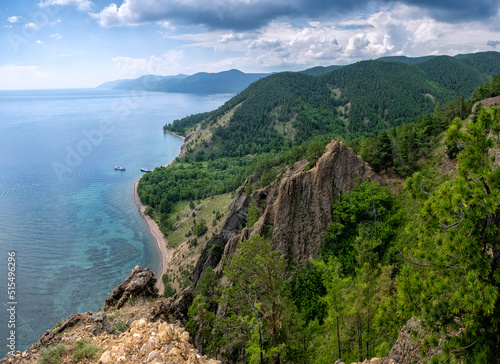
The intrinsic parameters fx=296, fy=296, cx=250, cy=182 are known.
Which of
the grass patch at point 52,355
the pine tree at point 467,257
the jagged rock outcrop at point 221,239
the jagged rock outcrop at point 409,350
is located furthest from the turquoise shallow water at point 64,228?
the pine tree at point 467,257

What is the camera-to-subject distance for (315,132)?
18438 cm

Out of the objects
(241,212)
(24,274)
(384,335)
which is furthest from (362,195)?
(24,274)

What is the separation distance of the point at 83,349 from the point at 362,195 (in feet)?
105

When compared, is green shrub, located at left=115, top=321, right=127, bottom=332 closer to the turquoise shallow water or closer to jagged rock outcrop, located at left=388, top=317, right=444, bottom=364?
jagged rock outcrop, located at left=388, top=317, right=444, bottom=364

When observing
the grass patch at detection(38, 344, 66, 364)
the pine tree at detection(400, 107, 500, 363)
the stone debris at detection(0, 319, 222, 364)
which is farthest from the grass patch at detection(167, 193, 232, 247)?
the pine tree at detection(400, 107, 500, 363)

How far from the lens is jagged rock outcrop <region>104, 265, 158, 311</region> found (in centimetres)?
1725

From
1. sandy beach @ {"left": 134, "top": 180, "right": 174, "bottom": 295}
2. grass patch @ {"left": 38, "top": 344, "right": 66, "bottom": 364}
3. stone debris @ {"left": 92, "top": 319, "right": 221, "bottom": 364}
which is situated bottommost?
sandy beach @ {"left": 134, "top": 180, "right": 174, "bottom": 295}

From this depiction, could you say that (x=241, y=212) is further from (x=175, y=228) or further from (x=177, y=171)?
(x=177, y=171)

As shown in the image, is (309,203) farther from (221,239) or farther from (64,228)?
(64,228)

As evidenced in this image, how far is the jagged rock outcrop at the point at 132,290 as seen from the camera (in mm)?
17250

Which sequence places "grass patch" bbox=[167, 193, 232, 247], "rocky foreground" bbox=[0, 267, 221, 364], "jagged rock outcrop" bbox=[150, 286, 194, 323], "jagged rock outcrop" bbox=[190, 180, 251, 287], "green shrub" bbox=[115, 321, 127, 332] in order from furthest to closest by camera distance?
"grass patch" bbox=[167, 193, 232, 247]
"jagged rock outcrop" bbox=[190, 180, 251, 287]
"jagged rock outcrop" bbox=[150, 286, 194, 323]
"green shrub" bbox=[115, 321, 127, 332]
"rocky foreground" bbox=[0, 267, 221, 364]

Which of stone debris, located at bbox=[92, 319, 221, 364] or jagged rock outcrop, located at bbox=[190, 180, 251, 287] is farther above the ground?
stone debris, located at bbox=[92, 319, 221, 364]

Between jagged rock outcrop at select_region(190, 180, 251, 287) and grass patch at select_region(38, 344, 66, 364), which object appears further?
jagged rock outcrop at select_region(190, 180, 251, 287)

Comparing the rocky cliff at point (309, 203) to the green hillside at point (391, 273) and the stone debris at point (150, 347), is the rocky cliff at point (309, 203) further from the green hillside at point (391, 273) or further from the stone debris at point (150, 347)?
the stone debris at point (150, 347)
